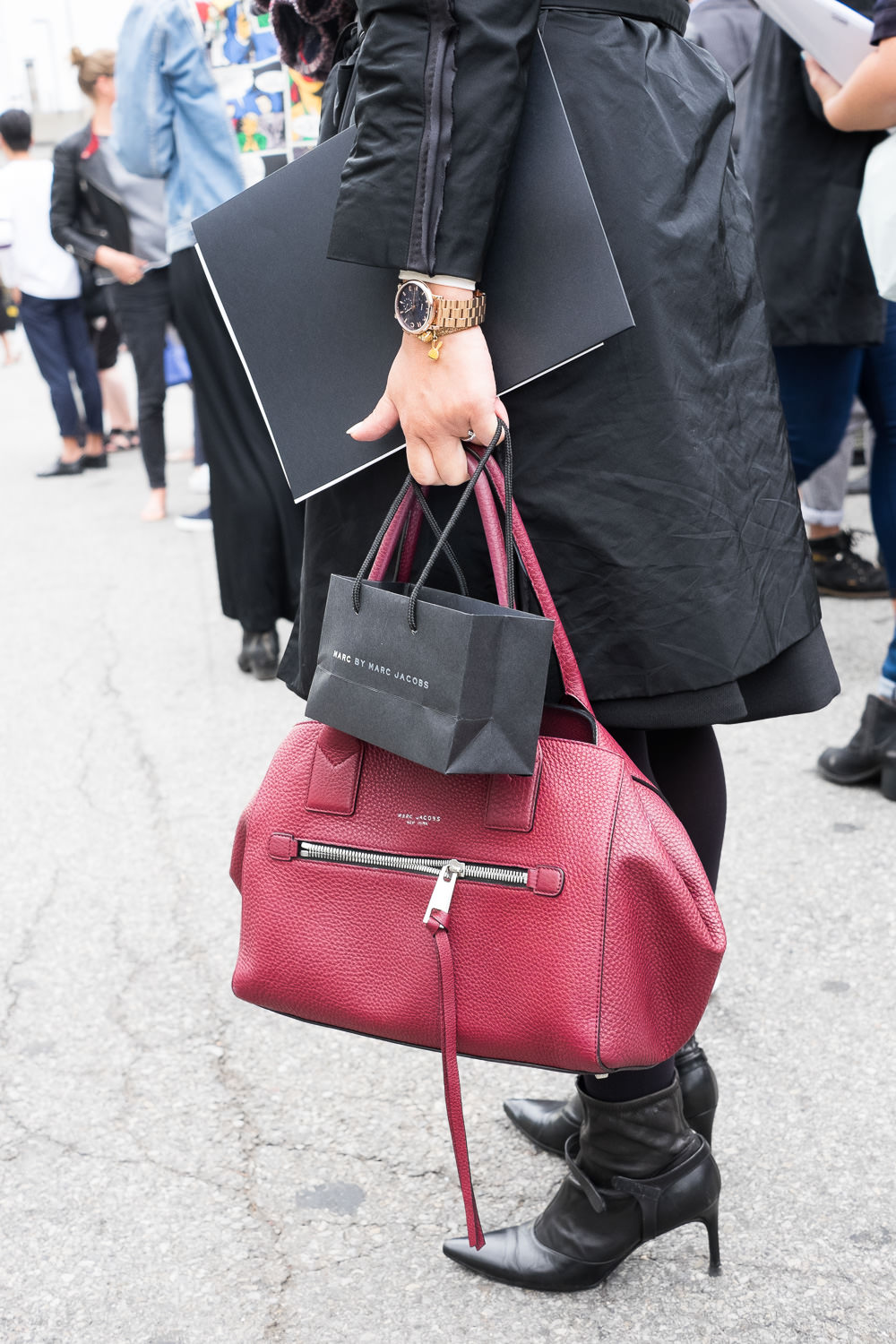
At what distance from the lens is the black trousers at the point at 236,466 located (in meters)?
3.30

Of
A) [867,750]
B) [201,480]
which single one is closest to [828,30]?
[867,750]

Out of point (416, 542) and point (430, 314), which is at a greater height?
point (430, 314)

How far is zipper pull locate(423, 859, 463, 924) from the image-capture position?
119cm

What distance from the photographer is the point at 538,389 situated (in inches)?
48.3

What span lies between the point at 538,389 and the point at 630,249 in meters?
0.15

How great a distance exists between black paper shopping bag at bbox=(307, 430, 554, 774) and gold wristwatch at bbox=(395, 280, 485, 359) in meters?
0.12

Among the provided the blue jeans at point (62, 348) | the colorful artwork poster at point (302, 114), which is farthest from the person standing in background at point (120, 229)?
the colorful artwork poster at point (302, 114)

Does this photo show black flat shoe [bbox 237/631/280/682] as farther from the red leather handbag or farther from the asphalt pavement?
the red leather handbag

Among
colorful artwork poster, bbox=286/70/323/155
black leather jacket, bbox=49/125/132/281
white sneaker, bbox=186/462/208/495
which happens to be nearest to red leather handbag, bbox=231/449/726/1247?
colorful artwork poster, bbox=286/70/323/155

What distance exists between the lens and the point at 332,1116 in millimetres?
1822

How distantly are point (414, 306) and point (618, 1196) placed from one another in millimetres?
974

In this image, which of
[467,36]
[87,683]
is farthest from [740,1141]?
[87,683]

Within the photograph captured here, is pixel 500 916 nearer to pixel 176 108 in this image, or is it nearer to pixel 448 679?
pixel 448 679

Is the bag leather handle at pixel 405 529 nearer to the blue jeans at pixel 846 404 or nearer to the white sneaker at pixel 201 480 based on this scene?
the blue jeans at pixel 846 404
